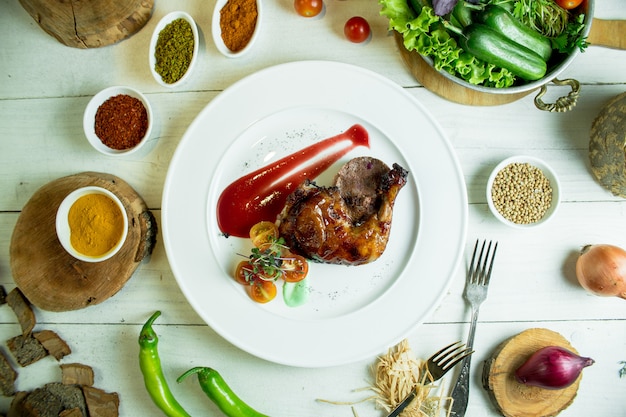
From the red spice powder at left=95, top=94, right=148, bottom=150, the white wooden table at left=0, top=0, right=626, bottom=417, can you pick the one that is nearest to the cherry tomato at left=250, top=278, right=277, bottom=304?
the white wooden table at left=0, top=0, right=626, bottom=417

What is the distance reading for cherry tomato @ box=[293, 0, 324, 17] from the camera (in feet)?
8.52

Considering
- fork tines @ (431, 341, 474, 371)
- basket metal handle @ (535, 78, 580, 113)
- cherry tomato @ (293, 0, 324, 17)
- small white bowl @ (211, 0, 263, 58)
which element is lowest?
fork tines @ (431, 341, 474, 371)

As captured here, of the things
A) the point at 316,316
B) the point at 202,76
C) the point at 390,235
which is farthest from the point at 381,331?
the point at 202,76

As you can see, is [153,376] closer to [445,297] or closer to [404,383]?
[404,383]

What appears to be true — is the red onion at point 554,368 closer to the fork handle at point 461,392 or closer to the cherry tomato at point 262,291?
the fork handle at point 461,392

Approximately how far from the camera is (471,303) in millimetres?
2678

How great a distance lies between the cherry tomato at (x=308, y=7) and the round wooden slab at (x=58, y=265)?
1.37m

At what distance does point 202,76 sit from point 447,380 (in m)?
2.19

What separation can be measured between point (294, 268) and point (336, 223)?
32 cm

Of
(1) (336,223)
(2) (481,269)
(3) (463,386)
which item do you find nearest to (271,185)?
(1) (336,223)

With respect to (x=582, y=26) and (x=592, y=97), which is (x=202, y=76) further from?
(x=592, y=97)

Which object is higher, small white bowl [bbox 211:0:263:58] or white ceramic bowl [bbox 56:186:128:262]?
small white bowl [bbox 211:0:263:58]

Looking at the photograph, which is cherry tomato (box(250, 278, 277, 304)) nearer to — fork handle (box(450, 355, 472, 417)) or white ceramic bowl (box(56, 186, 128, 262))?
white ceramic bowl (box(56, 186, 128, 262))

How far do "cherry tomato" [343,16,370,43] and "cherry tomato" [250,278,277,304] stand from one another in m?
1.39
